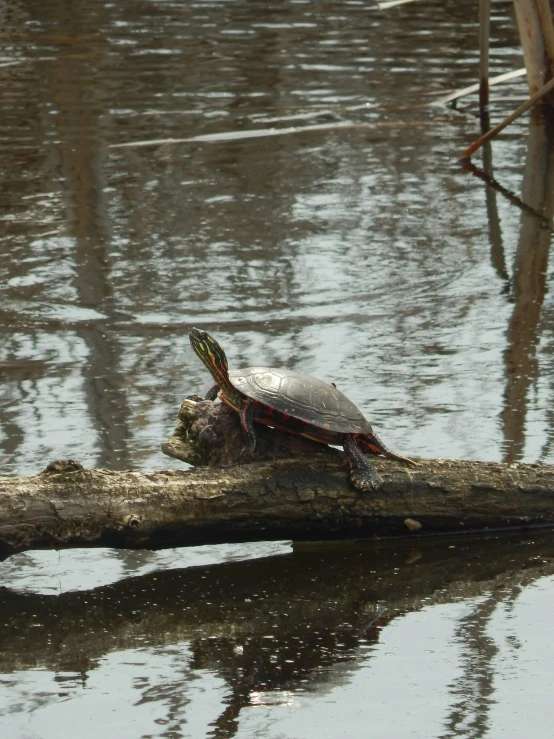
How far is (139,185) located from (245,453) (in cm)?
608

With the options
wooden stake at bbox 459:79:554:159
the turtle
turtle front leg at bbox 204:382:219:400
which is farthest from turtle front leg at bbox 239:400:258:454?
wooden stake at bbox 459:79:554:159

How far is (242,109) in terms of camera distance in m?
13.5

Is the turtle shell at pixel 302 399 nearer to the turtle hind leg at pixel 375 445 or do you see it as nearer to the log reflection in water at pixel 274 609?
the turtle hind leg at pixel 375 445

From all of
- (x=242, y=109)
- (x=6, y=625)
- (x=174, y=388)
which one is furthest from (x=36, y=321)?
(x=242, y=109)

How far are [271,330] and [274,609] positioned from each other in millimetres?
3227

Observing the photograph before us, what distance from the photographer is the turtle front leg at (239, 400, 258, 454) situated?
16.8 feet

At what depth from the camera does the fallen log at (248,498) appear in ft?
15.5

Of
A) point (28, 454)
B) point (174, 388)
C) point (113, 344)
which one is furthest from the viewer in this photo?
point (113, 344)

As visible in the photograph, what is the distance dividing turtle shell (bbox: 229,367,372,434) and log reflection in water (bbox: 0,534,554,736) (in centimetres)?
50

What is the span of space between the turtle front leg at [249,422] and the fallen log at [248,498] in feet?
0.20

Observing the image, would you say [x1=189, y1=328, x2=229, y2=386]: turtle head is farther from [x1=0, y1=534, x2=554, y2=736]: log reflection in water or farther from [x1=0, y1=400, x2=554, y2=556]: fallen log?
[x1=0, y1=534, x2=554, y2=736]: log reflection in water

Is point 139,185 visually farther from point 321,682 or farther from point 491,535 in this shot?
point 321,682

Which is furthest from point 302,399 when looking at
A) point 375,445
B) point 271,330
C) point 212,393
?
point 271,330

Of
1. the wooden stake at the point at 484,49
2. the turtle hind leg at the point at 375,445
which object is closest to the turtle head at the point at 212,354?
the turtle hind leg at the point at 375,445
